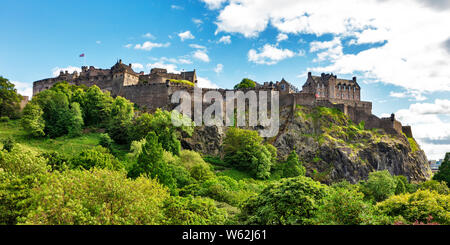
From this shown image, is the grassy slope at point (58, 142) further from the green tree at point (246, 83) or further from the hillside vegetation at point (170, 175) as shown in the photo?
the green tree at point (246, 83)

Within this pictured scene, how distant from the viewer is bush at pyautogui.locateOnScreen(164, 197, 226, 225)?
22141mm

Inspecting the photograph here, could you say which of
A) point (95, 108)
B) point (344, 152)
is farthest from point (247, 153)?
point (95, 108)

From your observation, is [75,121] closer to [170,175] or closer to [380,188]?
[170,175]

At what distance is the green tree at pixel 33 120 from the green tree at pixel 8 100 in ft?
34.3

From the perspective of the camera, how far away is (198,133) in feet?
230

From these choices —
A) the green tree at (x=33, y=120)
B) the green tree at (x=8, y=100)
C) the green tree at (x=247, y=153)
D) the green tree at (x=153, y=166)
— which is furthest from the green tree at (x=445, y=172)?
the green tree at (x=8, y=100)

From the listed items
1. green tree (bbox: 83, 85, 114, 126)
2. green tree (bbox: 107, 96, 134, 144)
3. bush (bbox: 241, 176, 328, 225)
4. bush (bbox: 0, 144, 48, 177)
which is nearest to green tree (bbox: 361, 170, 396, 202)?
bush (bbox: 241, 176, 328, 225)

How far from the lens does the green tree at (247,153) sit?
63.1 meters

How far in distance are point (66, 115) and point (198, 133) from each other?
25001 mm

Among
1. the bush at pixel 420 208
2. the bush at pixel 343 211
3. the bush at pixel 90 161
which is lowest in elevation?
the bush at pixel 420 208


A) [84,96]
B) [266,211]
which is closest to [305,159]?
[84,96]

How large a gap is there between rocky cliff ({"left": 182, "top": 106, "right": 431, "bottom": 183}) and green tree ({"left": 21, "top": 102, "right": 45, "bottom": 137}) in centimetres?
2535
